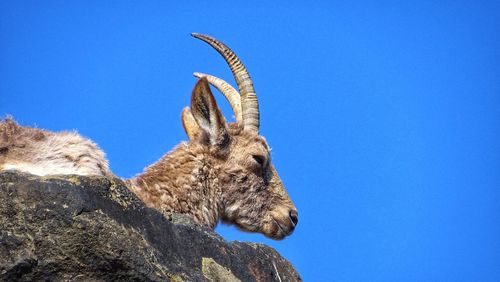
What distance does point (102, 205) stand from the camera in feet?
16.8

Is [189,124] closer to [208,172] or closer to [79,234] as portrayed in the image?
[208,172]

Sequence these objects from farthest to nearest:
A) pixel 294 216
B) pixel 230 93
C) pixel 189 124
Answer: pixel 230 93 → pixel 189 124 → pixel 294 216

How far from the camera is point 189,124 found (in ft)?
35.0

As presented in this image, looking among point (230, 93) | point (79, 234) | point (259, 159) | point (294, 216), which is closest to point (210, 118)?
point (259, 159)

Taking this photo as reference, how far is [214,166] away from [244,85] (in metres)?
1.34

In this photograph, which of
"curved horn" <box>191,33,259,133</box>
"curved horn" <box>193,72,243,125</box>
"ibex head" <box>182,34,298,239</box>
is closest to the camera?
"ibex head" <box>182,34,298,239</box>

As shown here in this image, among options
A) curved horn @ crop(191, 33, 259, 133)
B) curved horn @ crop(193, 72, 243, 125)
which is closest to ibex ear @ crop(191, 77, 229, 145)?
curved horn @ crop(191, 33, 259, 133)

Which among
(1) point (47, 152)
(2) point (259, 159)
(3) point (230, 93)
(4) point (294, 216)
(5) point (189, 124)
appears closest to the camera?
(1) point (47, 152)

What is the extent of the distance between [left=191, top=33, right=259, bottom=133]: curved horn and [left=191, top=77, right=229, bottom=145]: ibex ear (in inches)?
22.6

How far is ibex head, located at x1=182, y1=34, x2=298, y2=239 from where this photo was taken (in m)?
9.94

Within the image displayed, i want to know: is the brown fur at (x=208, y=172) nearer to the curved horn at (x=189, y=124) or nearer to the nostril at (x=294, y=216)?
the nostril at (x=294, y=216)

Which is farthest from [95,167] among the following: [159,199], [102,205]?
[102,205]

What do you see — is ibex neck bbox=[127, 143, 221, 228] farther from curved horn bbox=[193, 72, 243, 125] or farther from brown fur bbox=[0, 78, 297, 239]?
curved horn bbox=[193, 72, 243, 125]

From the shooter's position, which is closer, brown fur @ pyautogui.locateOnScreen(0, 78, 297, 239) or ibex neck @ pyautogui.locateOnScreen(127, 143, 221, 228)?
brown fur @ pyautogui.locateOnScreen(0, 78, 297, 239)
